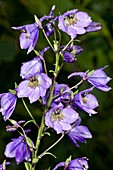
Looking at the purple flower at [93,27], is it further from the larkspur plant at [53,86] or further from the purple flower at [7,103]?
the purple flower at [7,103]

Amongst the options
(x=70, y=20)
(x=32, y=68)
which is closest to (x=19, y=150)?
(x=32, y=68)

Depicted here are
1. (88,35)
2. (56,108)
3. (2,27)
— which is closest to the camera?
(56,108)

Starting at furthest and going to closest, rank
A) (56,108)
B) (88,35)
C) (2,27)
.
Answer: (2,27) < (88,35) < (56,108)

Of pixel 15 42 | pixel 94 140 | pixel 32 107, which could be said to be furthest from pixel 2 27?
pixel 94 140

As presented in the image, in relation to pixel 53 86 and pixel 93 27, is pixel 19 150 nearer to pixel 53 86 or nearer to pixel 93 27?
pixel 53 86

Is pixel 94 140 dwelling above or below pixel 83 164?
below

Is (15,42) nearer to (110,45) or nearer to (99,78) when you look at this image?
(110,45)

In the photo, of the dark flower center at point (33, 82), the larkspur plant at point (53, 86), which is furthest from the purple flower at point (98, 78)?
the dark flower center at point (33, 82)
